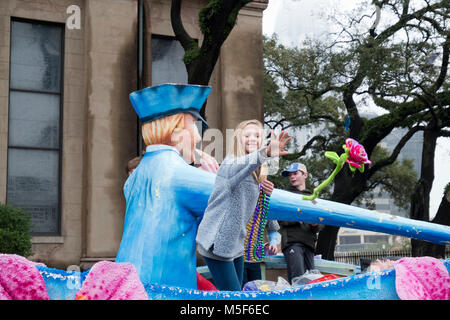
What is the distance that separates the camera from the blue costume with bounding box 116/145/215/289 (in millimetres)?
2484

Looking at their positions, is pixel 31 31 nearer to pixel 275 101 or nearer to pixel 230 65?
pixel 230 65

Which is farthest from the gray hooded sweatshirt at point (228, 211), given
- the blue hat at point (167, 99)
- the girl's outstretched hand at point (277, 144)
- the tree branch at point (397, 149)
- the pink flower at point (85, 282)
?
the tree branch at point (397, 149)

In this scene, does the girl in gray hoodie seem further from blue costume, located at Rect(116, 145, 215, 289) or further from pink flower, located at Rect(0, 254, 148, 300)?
pink flower, located at Rect(0, 254, 148, 300)

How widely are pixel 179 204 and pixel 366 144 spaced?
13.7m

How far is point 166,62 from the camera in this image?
11109 mm

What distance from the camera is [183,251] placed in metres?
2.54

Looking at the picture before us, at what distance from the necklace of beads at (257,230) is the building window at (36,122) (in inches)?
307

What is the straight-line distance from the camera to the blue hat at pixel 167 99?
9.14 ft

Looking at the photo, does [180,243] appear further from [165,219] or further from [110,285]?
[110,285]

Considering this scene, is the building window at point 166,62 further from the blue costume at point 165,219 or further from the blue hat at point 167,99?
the blue costume at point 165,219

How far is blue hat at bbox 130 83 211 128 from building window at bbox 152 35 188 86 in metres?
8.30

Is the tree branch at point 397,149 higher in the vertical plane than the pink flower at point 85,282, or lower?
higher
